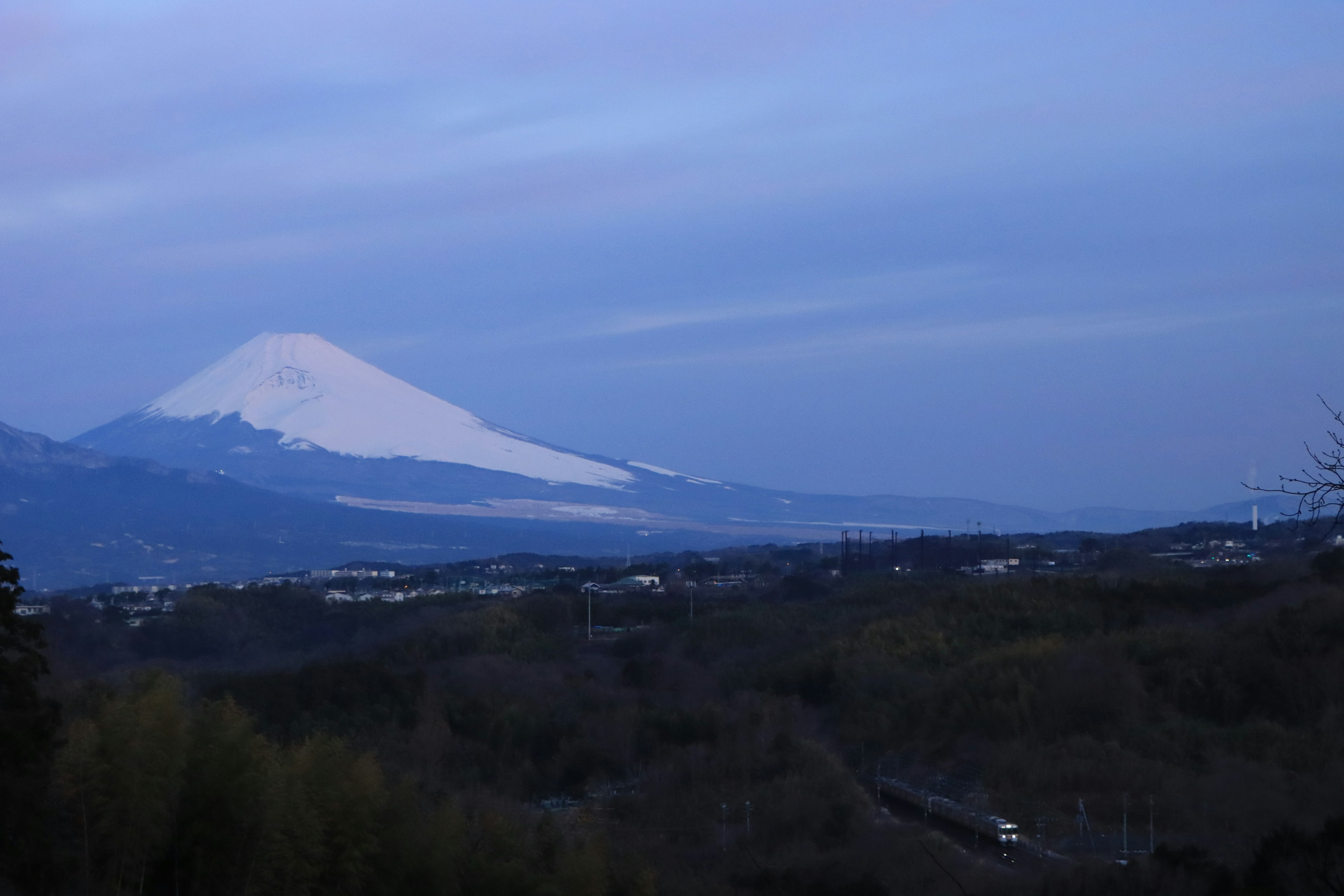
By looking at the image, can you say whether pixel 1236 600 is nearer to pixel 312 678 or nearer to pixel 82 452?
pixel 312 678

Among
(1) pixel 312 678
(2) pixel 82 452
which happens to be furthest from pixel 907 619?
(2) pixel 82 452

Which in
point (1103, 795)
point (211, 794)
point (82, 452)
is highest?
point (82, 452)

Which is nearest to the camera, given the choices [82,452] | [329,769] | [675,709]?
[329,769]

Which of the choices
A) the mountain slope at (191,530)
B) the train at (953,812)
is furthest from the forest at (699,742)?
the mountain slope at (191,530)

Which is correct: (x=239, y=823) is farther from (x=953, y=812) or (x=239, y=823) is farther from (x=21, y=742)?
(x=953, y=812)

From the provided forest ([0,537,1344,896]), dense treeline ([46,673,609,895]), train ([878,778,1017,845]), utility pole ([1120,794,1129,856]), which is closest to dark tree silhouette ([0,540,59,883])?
forest ([0,537,1344,896])

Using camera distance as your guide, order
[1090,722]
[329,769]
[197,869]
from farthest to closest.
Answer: [1090,722], [329,769], [197,869]

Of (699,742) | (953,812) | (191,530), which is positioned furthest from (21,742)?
(191,530)

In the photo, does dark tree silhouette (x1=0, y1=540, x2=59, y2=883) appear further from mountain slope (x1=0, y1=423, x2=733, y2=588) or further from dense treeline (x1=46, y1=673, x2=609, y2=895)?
mountain slope (x1=0, y1=423, x2=733, y2=588)
